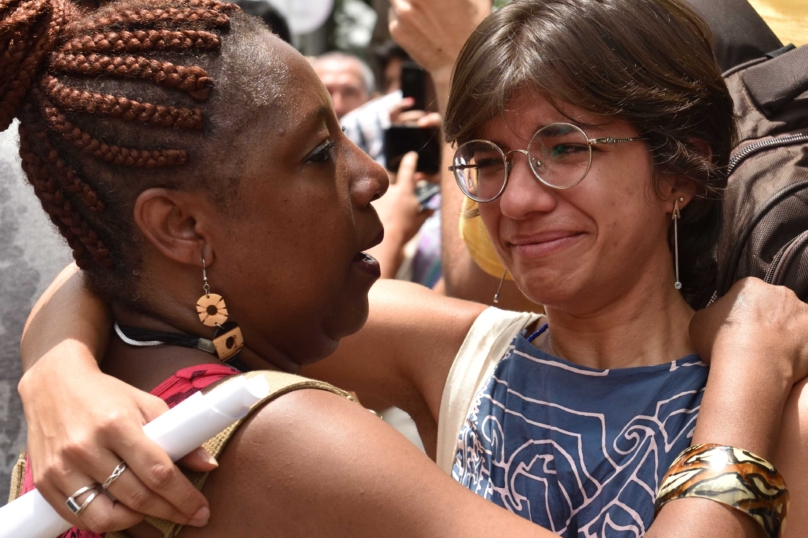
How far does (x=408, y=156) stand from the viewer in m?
3.73

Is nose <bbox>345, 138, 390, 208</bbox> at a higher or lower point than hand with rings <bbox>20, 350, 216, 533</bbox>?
higher

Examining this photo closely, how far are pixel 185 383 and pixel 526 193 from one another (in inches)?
33.6

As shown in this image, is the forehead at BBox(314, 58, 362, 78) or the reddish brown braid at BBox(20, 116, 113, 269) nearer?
the reddish brown braid at BBox(20, 116, 113, 269)

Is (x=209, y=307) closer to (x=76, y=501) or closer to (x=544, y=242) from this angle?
(x=76, y=501)

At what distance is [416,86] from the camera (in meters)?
4.23

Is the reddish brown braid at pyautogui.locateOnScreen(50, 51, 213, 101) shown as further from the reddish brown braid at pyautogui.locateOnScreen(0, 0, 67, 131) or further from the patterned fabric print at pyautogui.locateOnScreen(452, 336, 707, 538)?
the patterned fabric print at pyautogui.locateOnScreen(452, 336, 707, 538)

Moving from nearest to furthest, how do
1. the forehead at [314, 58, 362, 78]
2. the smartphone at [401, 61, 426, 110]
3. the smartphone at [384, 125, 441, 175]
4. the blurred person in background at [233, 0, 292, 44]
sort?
the smartphone at [384, 125, 441, 175], the smartphone at [401, 61, 426, 110], the blurred person in background at [233, 0, 292, 44], the forehead at [314, 58, 362, 78]

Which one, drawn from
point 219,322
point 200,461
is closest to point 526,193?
point 219,322

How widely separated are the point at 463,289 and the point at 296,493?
1.79 meters

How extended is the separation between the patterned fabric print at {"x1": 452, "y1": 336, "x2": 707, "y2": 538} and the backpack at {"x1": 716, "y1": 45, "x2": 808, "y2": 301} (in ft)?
0.84

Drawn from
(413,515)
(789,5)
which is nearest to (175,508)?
(413,515)

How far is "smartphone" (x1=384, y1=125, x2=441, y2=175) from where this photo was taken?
3.72 m

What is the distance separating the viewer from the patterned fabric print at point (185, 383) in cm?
152

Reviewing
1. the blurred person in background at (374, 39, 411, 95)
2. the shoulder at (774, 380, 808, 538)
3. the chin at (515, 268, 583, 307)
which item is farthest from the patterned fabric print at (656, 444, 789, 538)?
the blurred person in background at (374, 39, 411, 95)
